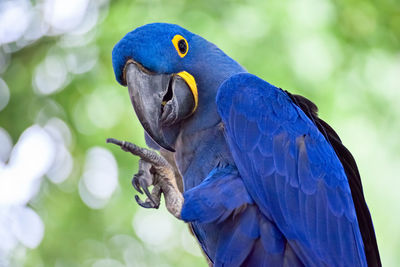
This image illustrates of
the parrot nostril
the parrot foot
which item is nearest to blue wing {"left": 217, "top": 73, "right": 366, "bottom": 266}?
the parrot nostril

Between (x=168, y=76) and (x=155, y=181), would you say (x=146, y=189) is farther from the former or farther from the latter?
(x=168, y=76)

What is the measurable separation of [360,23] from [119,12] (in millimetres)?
1574

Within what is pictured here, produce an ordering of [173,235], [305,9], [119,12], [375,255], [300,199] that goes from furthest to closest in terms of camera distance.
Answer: [173,235], [119,12], [305,9], [375,255], [300,199]

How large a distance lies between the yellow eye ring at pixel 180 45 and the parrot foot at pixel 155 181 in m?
0.45

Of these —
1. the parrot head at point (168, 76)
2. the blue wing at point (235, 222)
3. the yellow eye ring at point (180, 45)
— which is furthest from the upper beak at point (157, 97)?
the blue wing at point (235, 222)

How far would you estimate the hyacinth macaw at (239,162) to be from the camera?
220 centimetres

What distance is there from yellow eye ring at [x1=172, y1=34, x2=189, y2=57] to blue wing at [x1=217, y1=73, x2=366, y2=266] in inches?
9.5

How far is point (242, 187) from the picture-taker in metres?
2.27

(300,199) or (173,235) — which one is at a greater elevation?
(300,199)

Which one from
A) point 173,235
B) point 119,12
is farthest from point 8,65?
point 173,235

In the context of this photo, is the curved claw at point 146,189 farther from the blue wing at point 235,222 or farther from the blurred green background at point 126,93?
the blurred green background at point 126,93

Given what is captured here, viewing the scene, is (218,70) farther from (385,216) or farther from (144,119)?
(385,216)

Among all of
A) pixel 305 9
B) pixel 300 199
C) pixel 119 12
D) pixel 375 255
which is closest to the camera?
pixel 300 199

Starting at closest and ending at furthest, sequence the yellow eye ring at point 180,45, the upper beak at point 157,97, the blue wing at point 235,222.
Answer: the blue wing at point 235,222 → the upper beak at point 157,97 → the yellow eye ring at point 180,45
